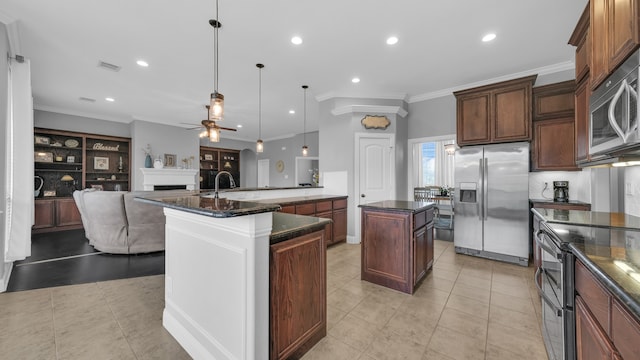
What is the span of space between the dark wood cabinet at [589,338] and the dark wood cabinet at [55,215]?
28.4 feet

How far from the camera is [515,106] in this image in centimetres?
362

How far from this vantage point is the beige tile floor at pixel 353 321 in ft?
5.81

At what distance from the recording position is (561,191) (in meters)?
3.56

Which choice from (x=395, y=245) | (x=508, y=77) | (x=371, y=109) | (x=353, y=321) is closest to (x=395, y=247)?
(x=395, y=245)

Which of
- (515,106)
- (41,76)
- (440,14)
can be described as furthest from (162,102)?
(515,106)

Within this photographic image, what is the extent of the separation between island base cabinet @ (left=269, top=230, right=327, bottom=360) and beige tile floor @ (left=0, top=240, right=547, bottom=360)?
0.58ft

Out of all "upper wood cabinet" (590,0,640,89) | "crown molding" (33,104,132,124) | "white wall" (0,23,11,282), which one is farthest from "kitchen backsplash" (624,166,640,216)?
"crown molding" (33,104,132,124)

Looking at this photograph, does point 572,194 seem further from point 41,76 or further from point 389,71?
point 41,76

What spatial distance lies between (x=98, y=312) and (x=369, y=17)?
13.0ft

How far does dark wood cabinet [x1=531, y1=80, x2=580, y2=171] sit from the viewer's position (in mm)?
3387

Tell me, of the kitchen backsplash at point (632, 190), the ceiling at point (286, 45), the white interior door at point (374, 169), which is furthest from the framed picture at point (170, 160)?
the kitchen backsplash at point (632, 190)

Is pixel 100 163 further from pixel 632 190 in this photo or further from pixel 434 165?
pixel 434 165

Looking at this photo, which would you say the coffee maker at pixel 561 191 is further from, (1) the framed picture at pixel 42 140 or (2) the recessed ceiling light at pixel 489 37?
(1) the framed picture at pixel 42 140

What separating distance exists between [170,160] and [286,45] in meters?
5.94
